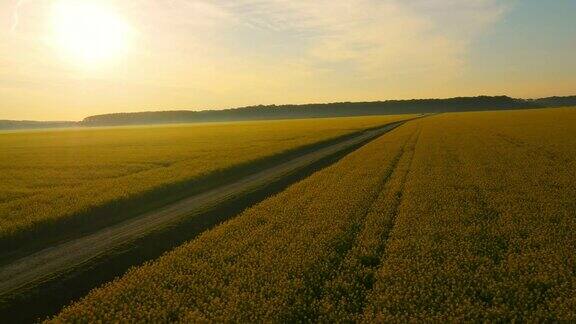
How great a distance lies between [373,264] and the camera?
512 inches

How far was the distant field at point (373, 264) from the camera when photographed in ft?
33.0

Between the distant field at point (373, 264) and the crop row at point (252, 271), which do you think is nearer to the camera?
the distant field at point (373, 264)

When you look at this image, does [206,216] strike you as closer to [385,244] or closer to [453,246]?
[385,244]

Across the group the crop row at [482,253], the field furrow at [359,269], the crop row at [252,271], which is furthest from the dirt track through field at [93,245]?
the crop row at [482,253]

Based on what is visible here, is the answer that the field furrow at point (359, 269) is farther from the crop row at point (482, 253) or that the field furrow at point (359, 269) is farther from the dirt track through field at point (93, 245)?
the dirt track through field at point (93, 245)

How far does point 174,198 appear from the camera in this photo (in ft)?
83.8

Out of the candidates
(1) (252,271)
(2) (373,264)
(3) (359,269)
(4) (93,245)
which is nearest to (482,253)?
(2) (373,264)

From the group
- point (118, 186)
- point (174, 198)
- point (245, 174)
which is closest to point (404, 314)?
point (174, 198)

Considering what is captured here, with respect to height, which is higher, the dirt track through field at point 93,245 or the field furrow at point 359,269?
the field furrow at point 359,269

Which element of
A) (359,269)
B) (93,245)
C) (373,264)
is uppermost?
(359,269)

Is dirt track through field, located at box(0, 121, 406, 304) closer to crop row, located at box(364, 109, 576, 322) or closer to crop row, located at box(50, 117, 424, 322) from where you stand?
crop row, located at box(50, 117, 424, 322)

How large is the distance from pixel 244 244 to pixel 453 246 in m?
6.45

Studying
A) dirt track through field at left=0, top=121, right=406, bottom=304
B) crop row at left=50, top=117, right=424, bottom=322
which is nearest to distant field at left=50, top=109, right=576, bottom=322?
crop row at left=50, top=117, right=424, bottom=322

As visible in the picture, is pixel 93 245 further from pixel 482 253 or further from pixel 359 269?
pixel 482 253
